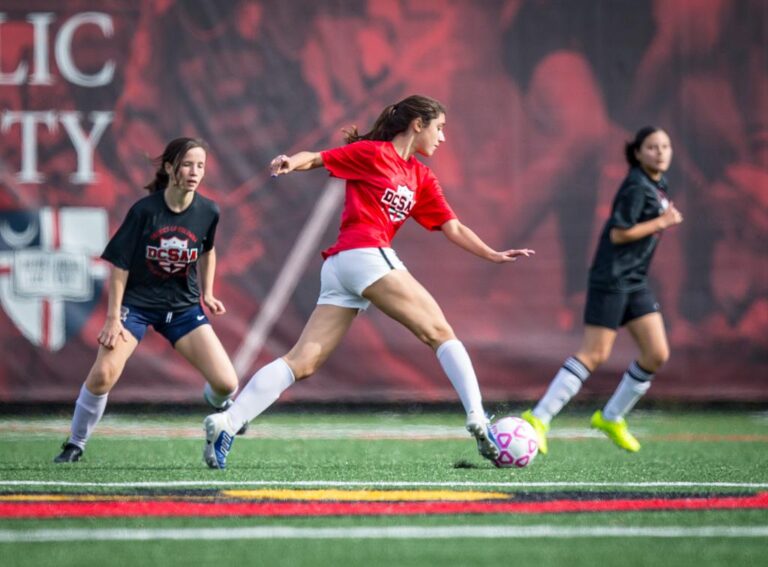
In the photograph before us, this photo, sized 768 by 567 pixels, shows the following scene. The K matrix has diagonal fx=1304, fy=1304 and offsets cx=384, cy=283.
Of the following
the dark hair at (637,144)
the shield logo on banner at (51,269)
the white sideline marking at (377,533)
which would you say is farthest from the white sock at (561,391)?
the shield logo on banner at (51,269)

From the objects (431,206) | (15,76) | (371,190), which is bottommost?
(431,206)

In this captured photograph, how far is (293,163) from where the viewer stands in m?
6.20

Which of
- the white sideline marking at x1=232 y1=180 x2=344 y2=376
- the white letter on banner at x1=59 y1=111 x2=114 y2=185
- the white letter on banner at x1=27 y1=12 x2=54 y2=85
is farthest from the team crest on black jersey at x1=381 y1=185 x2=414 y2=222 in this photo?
the white letter on banner at x1=27 y1=12 x2=54 y2=85

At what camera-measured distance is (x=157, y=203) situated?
7254 mm

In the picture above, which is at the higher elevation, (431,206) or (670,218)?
(431,206)

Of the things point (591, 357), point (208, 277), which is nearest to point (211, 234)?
point (208, 277)

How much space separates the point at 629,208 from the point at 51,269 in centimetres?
547

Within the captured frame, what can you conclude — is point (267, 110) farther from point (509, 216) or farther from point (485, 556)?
point (485, 556)

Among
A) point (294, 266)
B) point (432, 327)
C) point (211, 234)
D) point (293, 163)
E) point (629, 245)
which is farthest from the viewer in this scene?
point (294, 266)

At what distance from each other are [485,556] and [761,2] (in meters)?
9.34

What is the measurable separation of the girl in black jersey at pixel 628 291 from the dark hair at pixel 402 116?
192 centimetres

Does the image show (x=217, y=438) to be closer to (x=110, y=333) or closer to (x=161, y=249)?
(x=110, y=333)

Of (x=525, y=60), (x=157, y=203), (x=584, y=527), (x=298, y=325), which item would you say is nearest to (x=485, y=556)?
(x=584, y=527)

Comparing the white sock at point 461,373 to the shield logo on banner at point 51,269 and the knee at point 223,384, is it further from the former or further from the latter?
the shield logo on banner at point 51,269
